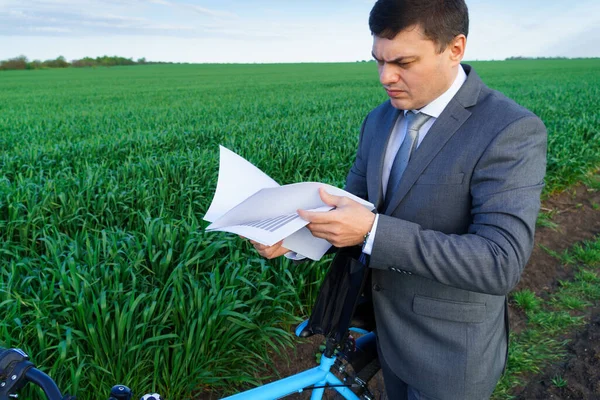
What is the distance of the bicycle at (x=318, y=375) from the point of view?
79 centimetres

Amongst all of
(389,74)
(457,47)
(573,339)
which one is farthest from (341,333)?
(573,339)

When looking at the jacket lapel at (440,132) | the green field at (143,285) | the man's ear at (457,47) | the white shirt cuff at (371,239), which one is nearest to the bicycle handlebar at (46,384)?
the white shirt cuff at (371,239)

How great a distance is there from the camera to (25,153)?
21.2 feet

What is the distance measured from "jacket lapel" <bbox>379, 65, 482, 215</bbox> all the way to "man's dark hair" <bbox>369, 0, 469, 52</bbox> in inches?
6.8

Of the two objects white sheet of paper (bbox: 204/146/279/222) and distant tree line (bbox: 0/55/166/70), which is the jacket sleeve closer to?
white sheet of paper (bbox: 204/146/279/222)

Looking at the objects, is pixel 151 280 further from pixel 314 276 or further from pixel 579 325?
pixel 579 325

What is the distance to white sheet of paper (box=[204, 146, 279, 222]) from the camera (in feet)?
4.13

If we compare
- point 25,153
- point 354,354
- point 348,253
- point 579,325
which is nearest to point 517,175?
point 348,253

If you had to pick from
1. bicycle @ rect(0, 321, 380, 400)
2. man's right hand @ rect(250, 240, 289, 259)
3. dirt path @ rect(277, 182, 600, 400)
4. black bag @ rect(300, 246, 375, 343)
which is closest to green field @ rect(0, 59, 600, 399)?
dirt path @ rect(277, 182, 600, 400)

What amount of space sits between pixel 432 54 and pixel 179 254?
2342mm

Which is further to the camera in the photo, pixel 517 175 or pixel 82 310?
pixel 82 310

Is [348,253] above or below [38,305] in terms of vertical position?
above

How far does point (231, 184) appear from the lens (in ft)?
4.21

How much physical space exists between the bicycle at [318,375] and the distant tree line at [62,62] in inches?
2891
